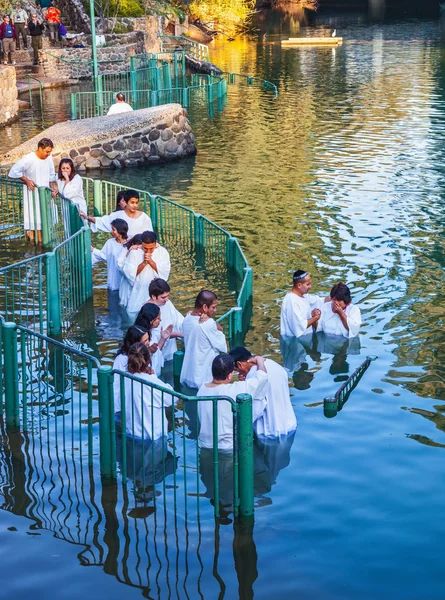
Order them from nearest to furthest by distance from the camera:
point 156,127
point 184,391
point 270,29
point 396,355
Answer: point 184,391 → point 396,355 → point 156,127 → point 270,29

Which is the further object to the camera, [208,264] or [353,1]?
[353,1]

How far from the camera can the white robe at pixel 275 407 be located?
962 centimetres

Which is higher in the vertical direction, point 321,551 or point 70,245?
point 70,245

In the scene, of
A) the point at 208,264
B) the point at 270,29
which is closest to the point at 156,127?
the point at 208,264

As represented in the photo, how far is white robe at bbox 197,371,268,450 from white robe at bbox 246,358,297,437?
0.35ft

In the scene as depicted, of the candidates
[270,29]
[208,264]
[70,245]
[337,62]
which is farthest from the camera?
[270,29]

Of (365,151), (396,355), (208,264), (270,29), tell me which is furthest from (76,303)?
(270,29)

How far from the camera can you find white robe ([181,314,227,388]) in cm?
1076

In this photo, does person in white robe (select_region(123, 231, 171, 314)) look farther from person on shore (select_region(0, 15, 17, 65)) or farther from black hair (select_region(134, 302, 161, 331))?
person on shore (select_region(0, 15, 17, 65))

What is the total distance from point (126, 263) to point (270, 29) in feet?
178

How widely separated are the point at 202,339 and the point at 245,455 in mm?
2942

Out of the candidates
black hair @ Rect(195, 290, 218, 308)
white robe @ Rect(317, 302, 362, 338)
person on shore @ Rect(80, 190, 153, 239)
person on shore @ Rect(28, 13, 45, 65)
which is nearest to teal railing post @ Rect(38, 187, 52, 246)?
person on shore @ Rect(80, 190, 153, 239)

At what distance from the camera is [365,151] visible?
2491cm

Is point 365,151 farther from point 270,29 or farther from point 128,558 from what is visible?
point 270,29
